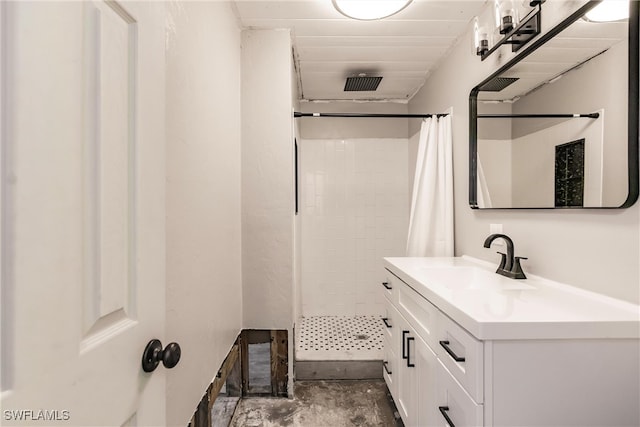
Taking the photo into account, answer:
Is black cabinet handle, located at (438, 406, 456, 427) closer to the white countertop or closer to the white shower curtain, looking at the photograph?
the white countertop

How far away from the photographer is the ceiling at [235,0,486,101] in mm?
1928

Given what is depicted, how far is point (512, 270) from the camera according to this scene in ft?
5.20

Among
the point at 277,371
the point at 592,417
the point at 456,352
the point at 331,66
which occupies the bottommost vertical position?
the point at 277,371

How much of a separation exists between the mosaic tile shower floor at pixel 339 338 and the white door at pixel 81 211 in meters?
1.91

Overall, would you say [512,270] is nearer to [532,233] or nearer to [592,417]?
[532,233]

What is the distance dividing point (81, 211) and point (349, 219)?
3054mm

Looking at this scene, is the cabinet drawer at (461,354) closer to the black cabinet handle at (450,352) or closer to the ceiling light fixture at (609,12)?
the black cabinet handle at (450,352)

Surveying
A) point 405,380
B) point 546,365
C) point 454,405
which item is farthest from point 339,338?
point 546,365

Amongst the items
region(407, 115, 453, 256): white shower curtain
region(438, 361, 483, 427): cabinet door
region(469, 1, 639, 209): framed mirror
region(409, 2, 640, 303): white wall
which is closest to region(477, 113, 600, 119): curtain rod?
region(469, 1, 639, 209): framed mirror

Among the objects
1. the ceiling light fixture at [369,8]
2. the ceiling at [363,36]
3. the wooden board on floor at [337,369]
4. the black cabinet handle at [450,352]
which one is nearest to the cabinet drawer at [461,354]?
the black cabinet handle at [450,352]

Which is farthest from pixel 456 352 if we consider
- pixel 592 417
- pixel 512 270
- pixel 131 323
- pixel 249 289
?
pixel 249 289

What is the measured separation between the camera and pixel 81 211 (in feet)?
1.69

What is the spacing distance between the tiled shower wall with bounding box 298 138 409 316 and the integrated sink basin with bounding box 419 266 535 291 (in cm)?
166

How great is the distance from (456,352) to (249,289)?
55.5 inches
